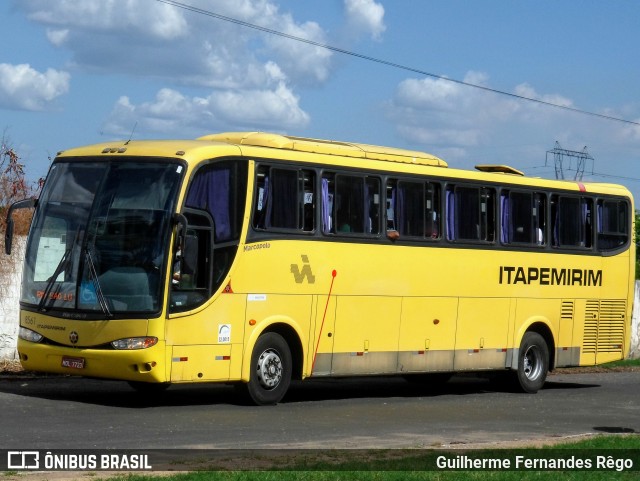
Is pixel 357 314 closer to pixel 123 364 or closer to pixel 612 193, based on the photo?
pixel 123 364

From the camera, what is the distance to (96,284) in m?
18.1

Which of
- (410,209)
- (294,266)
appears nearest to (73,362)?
(294,266)

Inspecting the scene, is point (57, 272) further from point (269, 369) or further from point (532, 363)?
point (532, 363)

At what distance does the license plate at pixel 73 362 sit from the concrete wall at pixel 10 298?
5.74 m

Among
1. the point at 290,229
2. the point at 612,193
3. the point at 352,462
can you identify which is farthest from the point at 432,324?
the point at 352,462

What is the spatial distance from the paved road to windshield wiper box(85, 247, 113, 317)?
130 centimetres

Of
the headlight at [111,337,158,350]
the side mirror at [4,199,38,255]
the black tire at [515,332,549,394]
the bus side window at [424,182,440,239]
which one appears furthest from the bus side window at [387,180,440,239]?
the side mirror at [4,199,38,255]

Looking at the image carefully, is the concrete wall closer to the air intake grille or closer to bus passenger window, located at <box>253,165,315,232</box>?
bus passenger window, located at <box>253,165,315,232</box>

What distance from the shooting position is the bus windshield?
58.9 ft

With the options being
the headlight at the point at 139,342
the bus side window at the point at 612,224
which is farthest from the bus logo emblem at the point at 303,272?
the bus side window at the point at 612,224

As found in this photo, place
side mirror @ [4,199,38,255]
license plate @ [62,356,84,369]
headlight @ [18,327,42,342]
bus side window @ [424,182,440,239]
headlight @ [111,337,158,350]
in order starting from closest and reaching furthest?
headlight @ [111,337,158,350] < license plate @ [62,356,84,369] < headlight @ [18,327,42,342] < side mirror @ [4,199,38,255] < bus side window @ [424,182,440,239]

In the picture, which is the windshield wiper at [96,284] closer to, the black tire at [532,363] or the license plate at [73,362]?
the license plate at [73,362]

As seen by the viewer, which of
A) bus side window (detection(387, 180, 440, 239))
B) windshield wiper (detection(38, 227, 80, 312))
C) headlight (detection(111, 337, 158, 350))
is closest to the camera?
headlight (detection(111, 337, 158, 350))

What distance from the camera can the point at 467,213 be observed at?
23.4m
